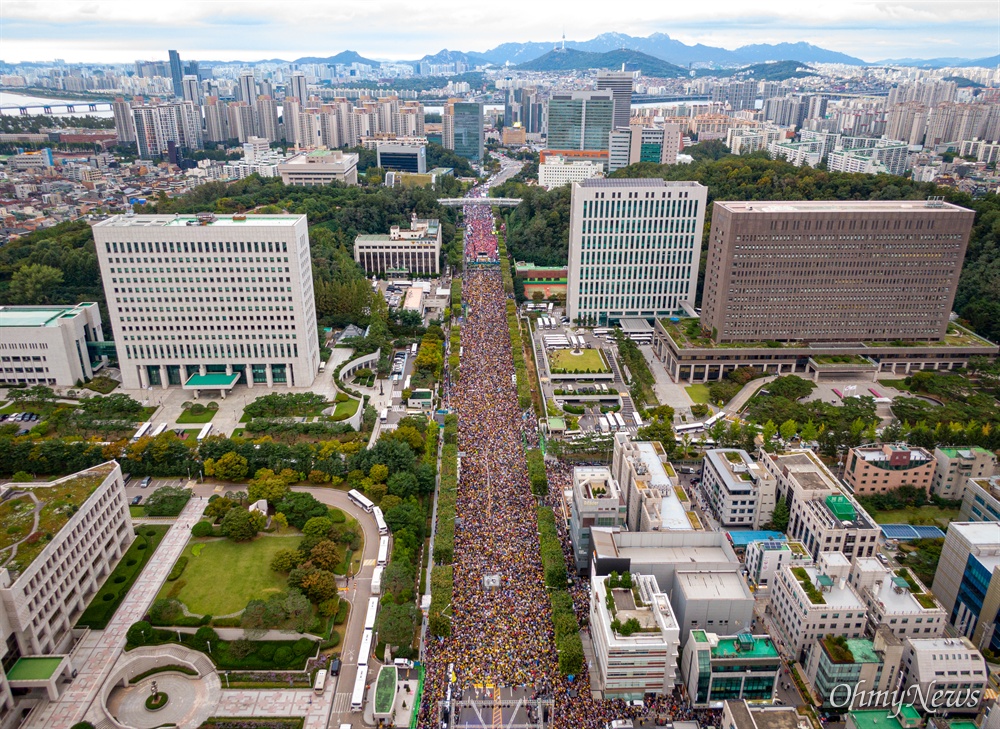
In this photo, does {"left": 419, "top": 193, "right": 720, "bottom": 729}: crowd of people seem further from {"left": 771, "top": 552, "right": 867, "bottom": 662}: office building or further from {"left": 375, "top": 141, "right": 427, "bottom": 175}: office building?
{"left": 375, "top": 141, "right": 427, "bottom": 175}: office building

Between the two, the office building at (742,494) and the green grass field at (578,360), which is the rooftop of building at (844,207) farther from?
the office building at (742,494)

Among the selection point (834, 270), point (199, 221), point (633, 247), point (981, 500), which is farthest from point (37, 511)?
point (834, 270)

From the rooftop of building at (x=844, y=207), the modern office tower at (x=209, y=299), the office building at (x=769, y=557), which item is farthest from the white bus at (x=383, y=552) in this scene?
the rooftop of building at (x=844, y=207)

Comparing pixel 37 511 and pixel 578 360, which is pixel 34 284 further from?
pixel 578 360

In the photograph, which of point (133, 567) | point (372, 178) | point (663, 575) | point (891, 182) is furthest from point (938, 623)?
point (372, 178)

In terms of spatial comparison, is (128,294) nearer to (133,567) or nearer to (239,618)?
(133,567)

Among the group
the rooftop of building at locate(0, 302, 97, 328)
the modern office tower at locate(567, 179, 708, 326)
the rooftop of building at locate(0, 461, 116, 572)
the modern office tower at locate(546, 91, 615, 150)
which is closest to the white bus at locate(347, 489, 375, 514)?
the rooftop of building at locate(0, 461, 116, 572)

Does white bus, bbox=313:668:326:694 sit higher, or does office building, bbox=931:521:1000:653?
Answer: office building, bbox=931:521:1000:653
